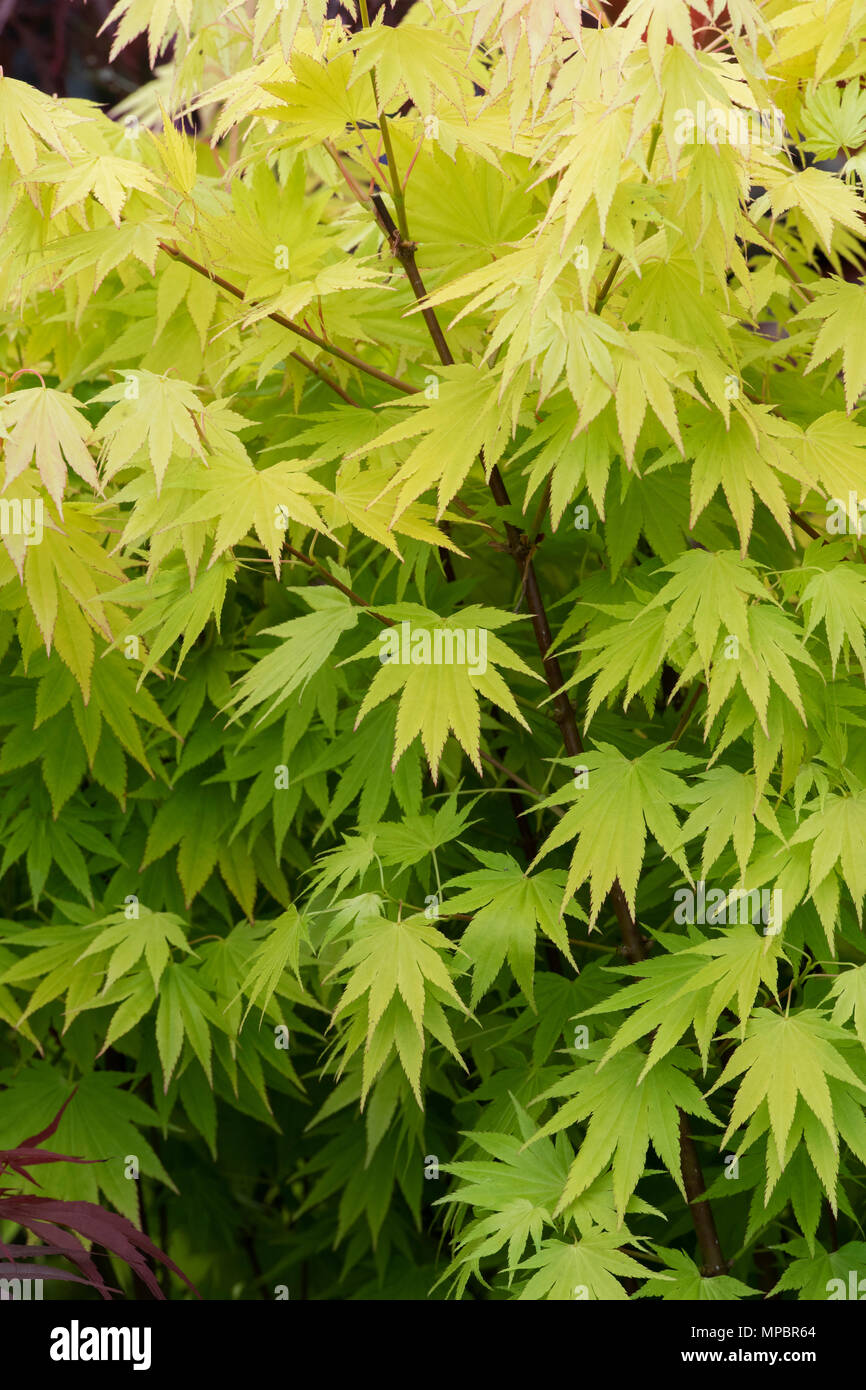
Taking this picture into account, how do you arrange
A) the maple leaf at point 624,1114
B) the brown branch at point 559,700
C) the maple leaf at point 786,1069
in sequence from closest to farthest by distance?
the maple leaf at point 786,1069
the maple leaf at point 624,1114
the brown branch at point 559,700

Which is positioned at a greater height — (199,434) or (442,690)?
(199,434)

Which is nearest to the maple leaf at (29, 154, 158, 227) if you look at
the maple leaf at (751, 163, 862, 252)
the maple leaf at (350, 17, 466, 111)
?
the maple leaf at (350, 17, 466, 111)

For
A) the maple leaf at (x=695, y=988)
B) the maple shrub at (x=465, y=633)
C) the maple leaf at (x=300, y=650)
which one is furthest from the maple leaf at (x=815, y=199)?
the maple leaf at (x=695, y=988)

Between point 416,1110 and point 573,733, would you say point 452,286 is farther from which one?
point 416,1110

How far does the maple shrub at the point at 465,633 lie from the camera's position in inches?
51.5

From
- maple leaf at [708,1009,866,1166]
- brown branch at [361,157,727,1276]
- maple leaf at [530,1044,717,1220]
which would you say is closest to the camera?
maple leaf at [708,1009,866,1166]

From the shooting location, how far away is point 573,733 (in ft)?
5.02

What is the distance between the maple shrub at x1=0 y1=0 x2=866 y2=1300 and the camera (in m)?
1.31

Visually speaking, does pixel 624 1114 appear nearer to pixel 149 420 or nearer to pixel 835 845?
pixel 835 845

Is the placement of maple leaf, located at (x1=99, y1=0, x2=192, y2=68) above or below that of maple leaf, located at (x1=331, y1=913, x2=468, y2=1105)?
above

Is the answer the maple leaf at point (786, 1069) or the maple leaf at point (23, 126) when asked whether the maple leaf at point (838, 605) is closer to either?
the maple leaf at point (786, 1069)

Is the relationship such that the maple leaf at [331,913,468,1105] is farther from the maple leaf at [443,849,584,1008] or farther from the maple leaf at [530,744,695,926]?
the maple leaf at [530,744,695,926]
